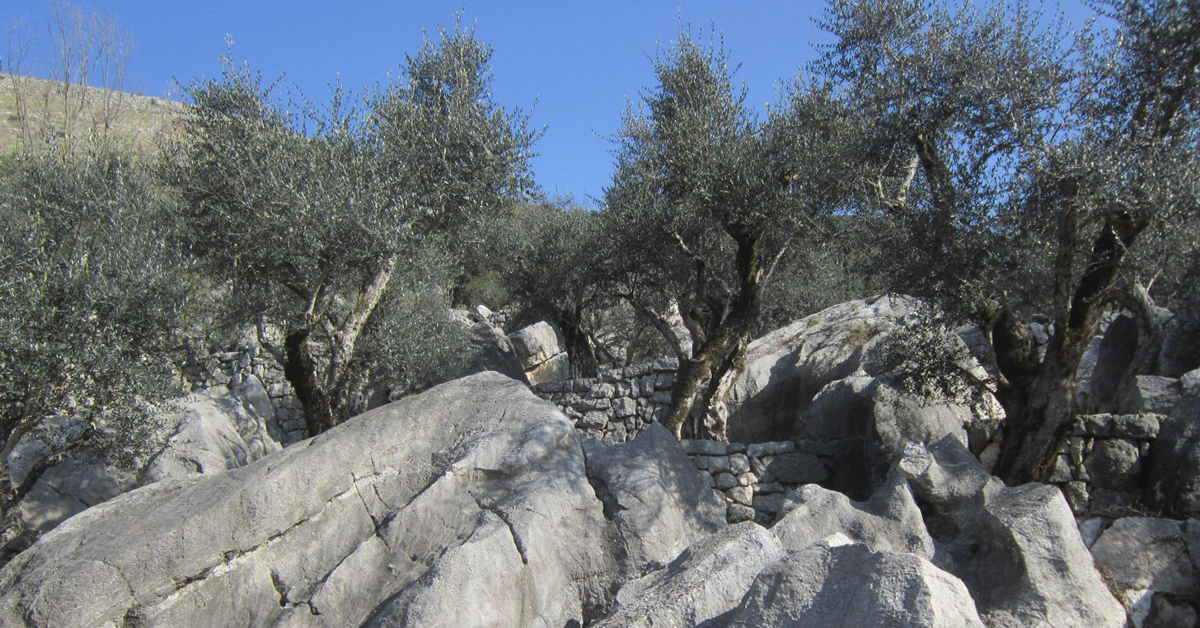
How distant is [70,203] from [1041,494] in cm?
1233

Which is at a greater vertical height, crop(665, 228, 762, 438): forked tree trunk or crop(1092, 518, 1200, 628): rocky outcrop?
crop(665, 228, 762, 438): forked tree trunk

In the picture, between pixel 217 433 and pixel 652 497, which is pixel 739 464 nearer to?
pixel 652 497

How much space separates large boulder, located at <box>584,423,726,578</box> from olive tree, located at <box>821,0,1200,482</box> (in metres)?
3.96

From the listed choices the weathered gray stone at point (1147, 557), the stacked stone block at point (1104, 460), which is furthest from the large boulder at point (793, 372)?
the weathered gray stone at point (1147, 557)

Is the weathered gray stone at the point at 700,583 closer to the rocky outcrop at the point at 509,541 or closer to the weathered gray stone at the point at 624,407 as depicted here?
the rocky outcrop at the point at 509,541

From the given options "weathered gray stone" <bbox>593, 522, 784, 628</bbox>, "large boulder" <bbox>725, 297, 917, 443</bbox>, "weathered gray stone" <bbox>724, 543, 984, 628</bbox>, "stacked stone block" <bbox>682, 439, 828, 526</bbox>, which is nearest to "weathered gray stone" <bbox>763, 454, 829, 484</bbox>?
"stacked stone block" <bbox>682, 439, 828, 526</bbox>

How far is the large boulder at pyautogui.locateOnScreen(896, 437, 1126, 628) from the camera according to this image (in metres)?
6.32

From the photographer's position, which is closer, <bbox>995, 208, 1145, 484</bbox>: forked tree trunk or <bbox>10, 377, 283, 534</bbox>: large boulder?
<bbox>995, 208, 1145, 484</bbox>: forked tree trunk

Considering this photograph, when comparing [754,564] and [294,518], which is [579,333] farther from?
[754,564]

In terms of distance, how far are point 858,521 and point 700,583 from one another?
8.18 ft

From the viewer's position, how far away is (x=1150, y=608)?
A: 24.0 ft

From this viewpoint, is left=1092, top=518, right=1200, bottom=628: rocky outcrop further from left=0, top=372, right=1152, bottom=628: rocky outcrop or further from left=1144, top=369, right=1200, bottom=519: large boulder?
left=1144, top=369, right=1200, bottom=519: large boulder

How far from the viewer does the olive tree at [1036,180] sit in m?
9.36

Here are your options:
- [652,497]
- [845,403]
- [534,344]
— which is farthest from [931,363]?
[534,344]
